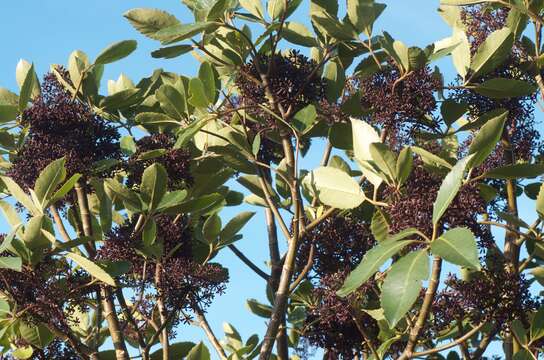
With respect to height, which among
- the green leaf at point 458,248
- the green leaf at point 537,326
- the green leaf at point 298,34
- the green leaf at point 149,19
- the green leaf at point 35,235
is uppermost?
the green leaf at point 149,19

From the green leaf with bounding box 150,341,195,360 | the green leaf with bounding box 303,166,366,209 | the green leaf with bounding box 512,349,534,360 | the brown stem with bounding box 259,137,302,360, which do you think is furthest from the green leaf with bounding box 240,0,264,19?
the green leaf with bounding box 512,349,534,360

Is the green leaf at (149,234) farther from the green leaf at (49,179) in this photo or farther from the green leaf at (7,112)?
the green leaf at (7,112)

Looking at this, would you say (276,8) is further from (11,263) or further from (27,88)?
(11,263)

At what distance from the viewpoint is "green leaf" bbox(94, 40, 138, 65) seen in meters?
3.11

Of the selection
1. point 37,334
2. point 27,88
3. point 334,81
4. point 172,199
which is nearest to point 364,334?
point 172,199

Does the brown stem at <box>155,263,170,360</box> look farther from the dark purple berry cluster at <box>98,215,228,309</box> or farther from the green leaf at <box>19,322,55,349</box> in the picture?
the green leaf at <box>19,322,55,349</box>

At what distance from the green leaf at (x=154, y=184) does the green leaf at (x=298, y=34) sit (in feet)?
2.52

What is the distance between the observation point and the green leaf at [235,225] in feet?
10.7

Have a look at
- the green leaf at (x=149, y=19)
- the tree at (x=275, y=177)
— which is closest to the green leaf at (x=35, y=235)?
the tree at (x=275, y=177)

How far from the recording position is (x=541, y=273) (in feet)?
10.2

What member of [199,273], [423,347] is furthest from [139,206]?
[423,347]

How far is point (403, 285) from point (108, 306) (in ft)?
4.23

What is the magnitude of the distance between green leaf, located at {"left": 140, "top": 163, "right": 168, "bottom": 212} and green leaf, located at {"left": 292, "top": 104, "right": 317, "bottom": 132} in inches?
17.8

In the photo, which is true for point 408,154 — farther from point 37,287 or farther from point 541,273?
point 37,287
